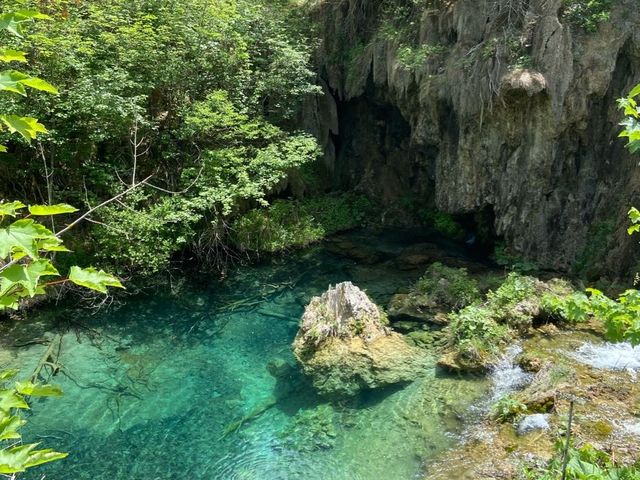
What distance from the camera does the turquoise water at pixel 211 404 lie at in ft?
25.0

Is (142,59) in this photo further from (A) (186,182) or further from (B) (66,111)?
(A) (186,182)

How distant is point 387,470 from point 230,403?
3264 mm

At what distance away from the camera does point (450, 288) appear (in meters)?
11.8

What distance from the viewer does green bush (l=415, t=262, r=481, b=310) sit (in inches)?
453

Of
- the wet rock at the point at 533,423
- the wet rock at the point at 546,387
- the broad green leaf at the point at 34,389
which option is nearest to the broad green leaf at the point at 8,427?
the broad green leaf at the point at 34,389

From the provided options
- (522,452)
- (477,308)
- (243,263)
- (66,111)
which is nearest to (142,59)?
(66,111)

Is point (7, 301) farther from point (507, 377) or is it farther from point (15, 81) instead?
point (507, 377)

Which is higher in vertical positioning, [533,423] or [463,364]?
[533,423]

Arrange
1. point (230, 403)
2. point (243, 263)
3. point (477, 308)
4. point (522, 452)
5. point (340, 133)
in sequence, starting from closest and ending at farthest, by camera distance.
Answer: point (522, 452) → point (230, 403) → point (477, 308) → point (243, 263) → point (340, 133)

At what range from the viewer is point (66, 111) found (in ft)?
39.0

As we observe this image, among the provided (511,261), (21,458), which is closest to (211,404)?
(21,458)

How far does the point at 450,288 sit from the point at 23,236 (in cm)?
1082

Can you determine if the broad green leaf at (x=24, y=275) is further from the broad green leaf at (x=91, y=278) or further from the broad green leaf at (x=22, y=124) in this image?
the broad green leaf at (x=22, y=124)

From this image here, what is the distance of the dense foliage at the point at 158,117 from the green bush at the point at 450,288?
16.5ft
